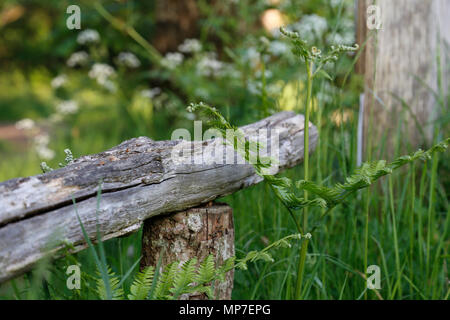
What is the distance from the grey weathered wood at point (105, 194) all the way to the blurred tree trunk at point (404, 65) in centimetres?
113

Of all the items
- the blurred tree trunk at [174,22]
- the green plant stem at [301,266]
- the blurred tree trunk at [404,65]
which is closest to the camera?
the green plant stem at [301,266]

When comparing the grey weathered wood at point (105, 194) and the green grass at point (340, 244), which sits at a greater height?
the grey weathered wood at point (105, 194)

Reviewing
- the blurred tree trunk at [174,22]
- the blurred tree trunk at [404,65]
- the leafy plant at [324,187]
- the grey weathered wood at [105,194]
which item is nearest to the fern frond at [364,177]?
the leafy plant at [324,187]

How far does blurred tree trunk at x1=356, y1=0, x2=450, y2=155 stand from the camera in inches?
97.0

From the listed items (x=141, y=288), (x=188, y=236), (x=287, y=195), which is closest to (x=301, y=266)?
(x=287, y=195)

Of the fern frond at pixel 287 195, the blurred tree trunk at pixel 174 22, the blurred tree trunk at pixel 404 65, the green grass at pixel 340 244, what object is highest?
the blurred tree trunk at pixel 174 22

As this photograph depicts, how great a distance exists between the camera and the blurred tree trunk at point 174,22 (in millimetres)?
4871

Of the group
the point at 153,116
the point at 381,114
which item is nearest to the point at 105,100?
the point at 153,116

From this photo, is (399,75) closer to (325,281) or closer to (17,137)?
(325,281)

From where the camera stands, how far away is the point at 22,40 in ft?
27.5

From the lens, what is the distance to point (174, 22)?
4910mm

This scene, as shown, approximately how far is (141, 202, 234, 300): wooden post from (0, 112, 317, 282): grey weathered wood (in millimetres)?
50

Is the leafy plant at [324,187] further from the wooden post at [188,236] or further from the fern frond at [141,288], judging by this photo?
the fern frond at [141,288]
